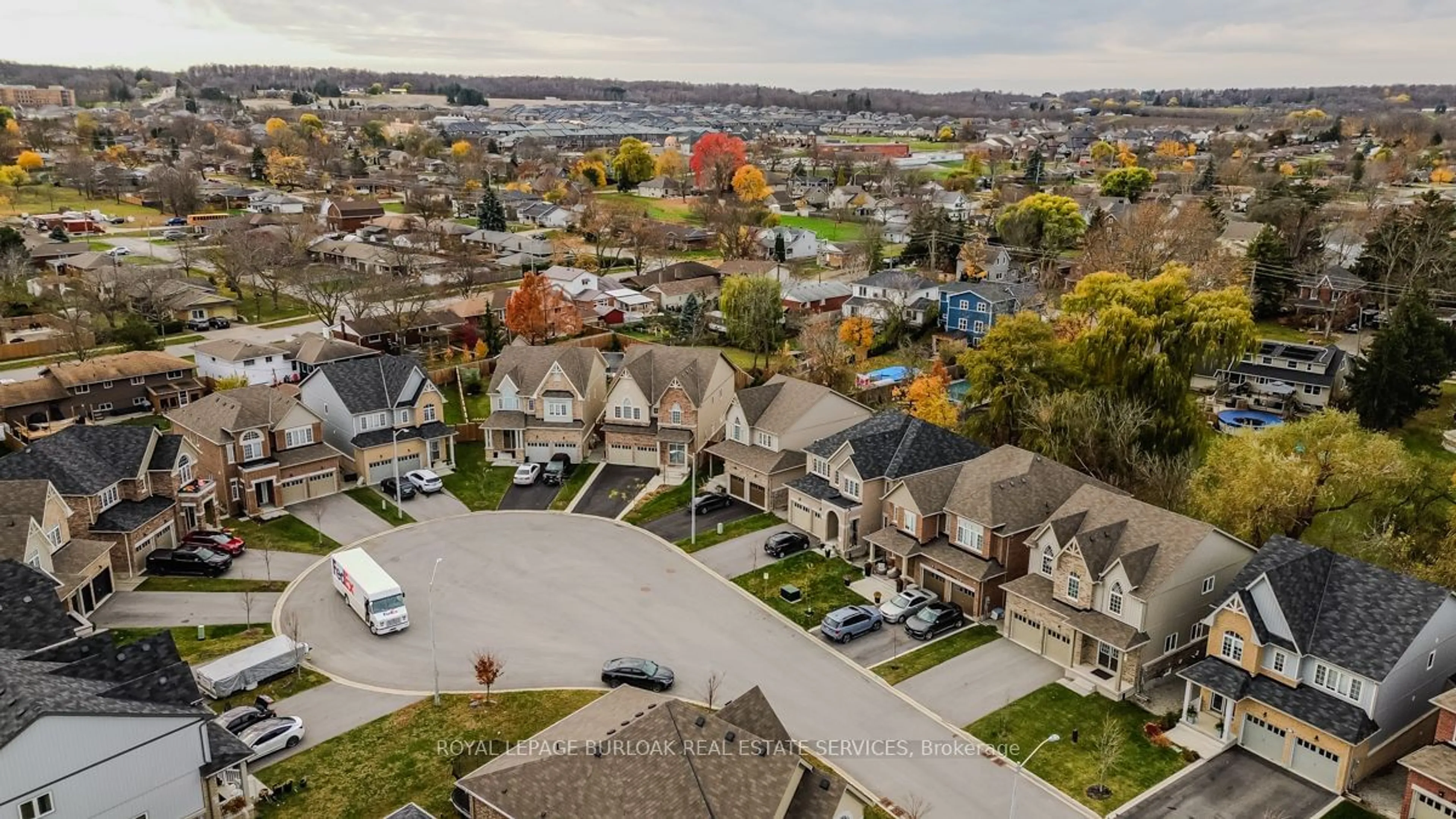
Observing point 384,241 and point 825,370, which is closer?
point 825,370

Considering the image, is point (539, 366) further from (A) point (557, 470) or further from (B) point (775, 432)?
(B) point (775, 432)

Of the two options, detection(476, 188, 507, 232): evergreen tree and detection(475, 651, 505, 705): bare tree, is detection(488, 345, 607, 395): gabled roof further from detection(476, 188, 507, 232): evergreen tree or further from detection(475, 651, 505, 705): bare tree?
detection(476, 188, 507, 232): evergreen tree

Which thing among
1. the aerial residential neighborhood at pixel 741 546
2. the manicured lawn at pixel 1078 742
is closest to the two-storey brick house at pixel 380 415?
the aerial residential neighborhood at pixel 741 546

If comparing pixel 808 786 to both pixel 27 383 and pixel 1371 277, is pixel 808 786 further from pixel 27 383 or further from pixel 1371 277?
pixel 1371 277

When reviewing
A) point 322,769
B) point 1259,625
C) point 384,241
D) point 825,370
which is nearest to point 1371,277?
point 825,370

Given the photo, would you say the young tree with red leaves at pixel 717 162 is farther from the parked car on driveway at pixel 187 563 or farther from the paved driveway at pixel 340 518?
the parked car on driveway at pixel 187 563

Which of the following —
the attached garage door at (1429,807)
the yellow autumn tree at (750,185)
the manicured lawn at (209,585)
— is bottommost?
the manicured lawn at (209,585)
